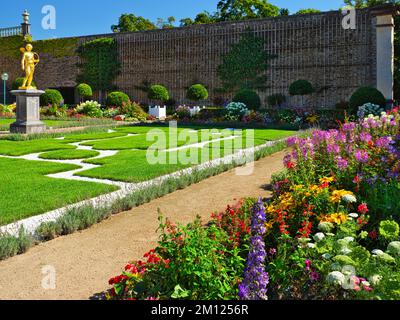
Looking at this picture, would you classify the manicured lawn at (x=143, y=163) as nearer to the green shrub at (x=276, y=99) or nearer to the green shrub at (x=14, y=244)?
the green shrub at (x=14, y=244)

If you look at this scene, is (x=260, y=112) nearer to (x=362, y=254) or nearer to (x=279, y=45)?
(x=279, y=45)

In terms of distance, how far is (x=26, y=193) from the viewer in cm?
626

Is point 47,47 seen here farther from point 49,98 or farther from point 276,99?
point 276,99

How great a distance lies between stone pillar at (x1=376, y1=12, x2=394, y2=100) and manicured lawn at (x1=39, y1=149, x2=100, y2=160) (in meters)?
16.0

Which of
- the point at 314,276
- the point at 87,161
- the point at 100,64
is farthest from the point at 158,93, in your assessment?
the point at 314,276

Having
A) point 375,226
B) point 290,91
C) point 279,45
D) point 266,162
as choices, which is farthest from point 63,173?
point 279,45

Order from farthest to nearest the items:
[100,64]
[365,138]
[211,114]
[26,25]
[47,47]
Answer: [26,25] → [47,47] → [100,64] → [211,114] → [365,138]

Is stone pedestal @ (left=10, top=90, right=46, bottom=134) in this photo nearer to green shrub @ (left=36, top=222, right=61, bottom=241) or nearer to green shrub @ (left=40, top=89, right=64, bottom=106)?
green shrub @ (left=40, top=89, right=64, bottom=106)

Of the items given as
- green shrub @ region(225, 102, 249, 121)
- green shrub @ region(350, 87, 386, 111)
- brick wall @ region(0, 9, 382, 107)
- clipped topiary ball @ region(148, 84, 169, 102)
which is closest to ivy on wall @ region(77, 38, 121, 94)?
brick wall @ region(0, 9, 382, 107)

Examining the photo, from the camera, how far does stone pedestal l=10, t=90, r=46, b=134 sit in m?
15.2

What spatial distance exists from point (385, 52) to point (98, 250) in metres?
20.9

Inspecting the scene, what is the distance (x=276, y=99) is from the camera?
24047 millimetres

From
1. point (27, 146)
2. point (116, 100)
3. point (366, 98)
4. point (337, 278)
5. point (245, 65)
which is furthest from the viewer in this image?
point (245, 65)
